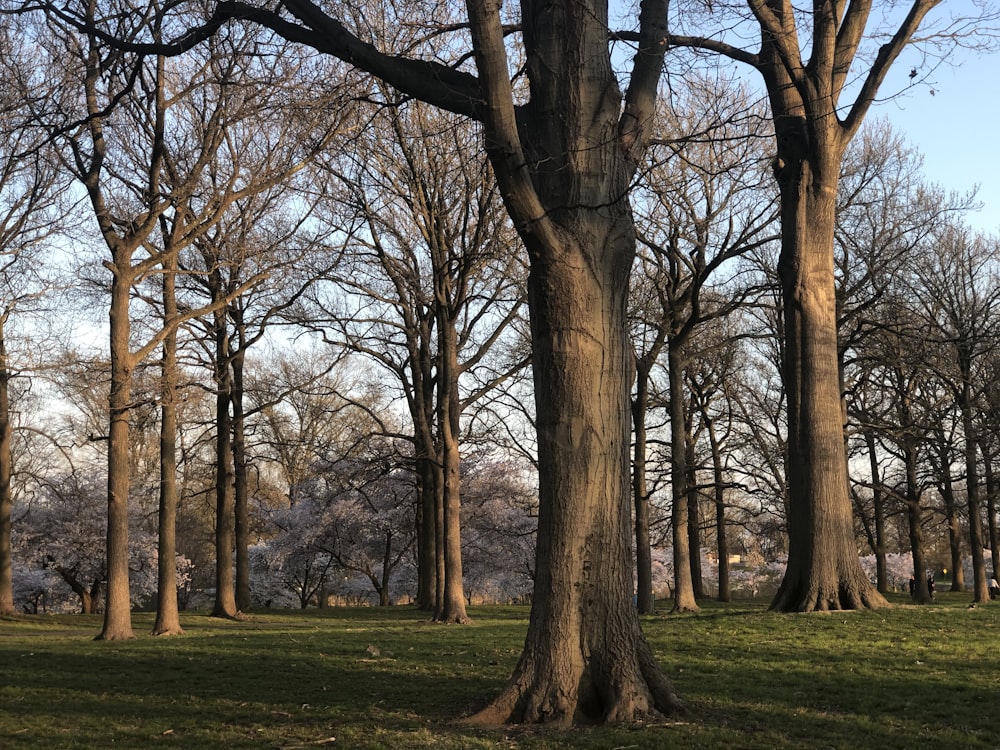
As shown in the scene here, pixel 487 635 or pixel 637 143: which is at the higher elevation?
pixel 637 143

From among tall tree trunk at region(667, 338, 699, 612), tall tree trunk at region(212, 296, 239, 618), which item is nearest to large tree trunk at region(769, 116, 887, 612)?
tall tree trunk at region(667, 338, 699, 612)

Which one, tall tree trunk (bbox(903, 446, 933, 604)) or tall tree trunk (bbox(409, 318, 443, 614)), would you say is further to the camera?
tall tree trunk (bbox(903, 446, 933, 604))

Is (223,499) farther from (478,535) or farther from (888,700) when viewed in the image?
(888,700)

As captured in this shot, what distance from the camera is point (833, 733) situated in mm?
6000

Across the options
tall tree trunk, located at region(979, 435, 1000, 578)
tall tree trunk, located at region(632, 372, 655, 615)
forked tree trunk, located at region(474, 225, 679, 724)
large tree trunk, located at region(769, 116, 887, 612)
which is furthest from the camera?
tall tree trunk, located at region(979, 435, 1000, 578)

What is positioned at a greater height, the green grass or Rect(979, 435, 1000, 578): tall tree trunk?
Rect(979, 435, 1000, 578): tall tree trunk

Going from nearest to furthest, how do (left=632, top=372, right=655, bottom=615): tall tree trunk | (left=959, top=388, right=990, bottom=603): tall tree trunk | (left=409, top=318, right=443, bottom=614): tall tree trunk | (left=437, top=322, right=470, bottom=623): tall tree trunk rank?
(left=437, top=322, right=470, bottom=623): tall tree trunk < (left=632, top=372, right=655, bottom=615): tall tree trunk < (left=409, top=318, right=443, bottom=614): tall tree trunk < (left=959, top=388, right=990, bottom=603): tall tree trunk

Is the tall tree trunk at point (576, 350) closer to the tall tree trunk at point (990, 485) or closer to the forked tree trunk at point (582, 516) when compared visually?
the forked tree trunk at point (582, 516)

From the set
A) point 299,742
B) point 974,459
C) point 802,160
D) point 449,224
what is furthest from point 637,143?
point 974,459

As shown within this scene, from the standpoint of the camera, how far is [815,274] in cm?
1325

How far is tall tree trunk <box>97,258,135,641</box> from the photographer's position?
16.4 meters

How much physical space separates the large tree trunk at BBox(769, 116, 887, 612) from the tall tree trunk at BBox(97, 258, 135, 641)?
11215 mm

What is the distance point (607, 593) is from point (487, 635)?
780cm

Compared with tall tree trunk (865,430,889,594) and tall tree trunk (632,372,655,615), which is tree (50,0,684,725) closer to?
tall tree trunk (632,372,655,615)
